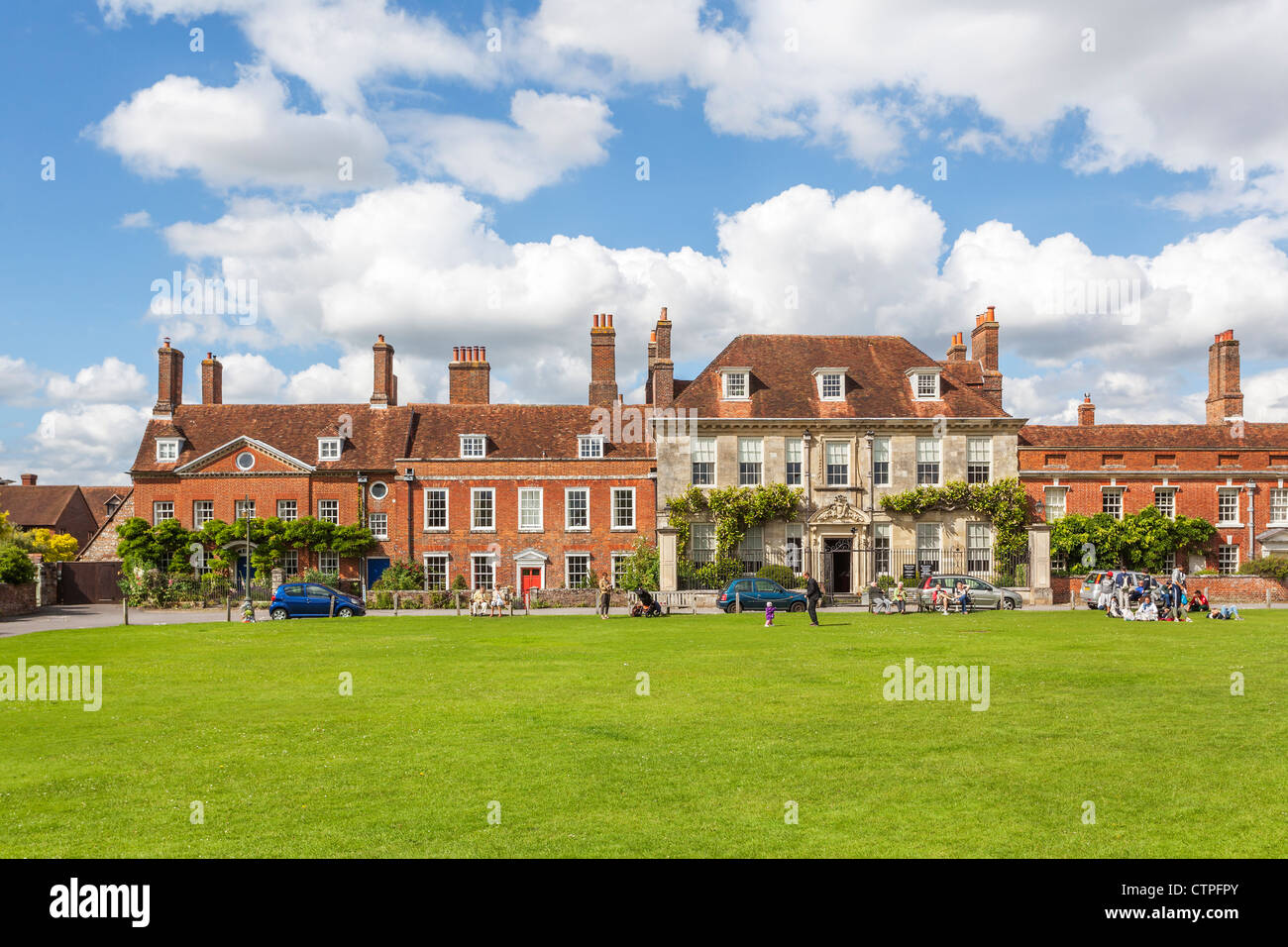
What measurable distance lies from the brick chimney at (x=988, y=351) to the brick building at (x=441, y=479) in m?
17.4

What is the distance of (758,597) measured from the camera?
33.4 meters

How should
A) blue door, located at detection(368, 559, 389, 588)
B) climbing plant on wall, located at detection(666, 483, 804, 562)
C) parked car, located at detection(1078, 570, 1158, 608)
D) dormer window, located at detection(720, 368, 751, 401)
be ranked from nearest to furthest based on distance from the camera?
parked car, located at detection(1078, 570, 1158, 608) → climbing plant on wall, located at detection(666, 483, 804, 562) → dormer window, located at detection(720, 368, 751, 401) → blue door, located at detection(368, 559, 389, 588)

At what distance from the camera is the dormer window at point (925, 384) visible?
41.5m

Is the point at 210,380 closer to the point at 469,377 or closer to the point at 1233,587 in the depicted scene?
the point at 469,377

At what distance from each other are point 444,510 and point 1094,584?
27601 mm

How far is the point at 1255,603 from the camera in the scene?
36250mm

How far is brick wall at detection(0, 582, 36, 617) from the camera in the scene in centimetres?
3634

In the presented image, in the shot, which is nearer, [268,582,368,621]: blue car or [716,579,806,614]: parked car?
[268,582,368,621]: blue car

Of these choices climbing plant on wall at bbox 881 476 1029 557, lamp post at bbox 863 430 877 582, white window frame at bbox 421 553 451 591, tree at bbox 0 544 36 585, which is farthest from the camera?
white window frame at bbox 421 553 451 591

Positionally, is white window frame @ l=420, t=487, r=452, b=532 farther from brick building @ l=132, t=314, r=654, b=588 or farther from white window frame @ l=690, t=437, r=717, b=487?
white window frame @ l=690, t=437, r=717, b=487

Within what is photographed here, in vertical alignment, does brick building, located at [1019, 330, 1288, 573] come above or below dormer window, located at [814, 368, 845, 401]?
below

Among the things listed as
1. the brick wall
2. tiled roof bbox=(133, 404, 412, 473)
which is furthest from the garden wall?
the brick wall

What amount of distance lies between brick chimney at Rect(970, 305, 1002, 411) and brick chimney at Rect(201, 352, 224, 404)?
39146 millimetres
